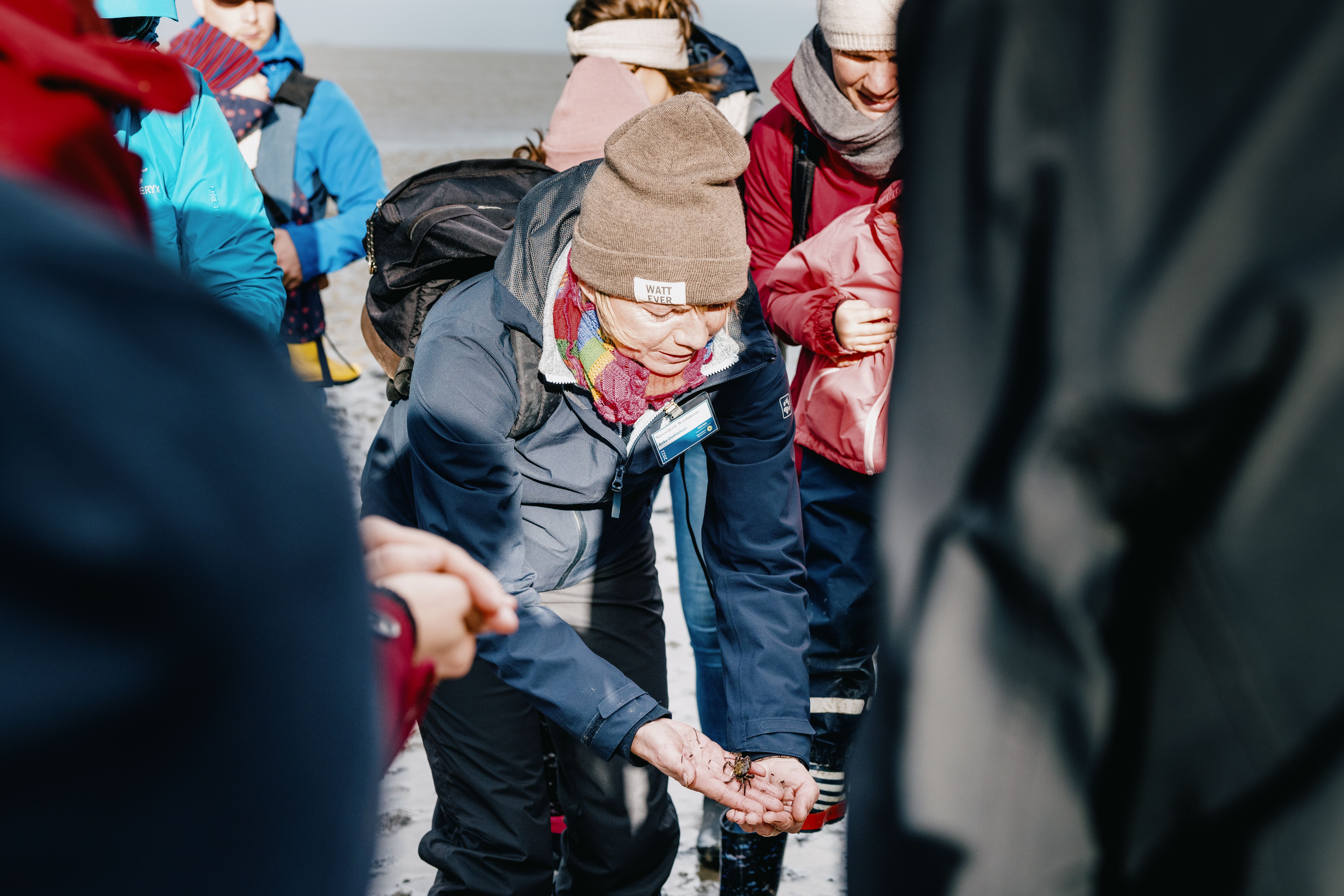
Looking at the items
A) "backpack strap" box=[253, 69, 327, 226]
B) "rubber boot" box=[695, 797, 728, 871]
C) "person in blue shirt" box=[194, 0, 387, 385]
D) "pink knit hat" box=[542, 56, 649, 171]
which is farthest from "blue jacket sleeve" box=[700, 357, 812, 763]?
"backpack strap" box=[253, 69, 327, 226]

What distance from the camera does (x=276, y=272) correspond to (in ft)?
8.11

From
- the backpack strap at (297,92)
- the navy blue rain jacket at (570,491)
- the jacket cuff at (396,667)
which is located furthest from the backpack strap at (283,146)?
the jacket cuff at (396,667)

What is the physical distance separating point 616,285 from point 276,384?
1.35 m

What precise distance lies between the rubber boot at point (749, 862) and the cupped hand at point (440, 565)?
1686 mm

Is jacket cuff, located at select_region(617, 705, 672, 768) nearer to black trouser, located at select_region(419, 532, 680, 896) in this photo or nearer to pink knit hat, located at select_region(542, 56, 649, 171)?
black trouser, located at select_region(419, 532, 680, 896)

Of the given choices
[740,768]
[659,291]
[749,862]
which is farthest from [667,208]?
[749,862]

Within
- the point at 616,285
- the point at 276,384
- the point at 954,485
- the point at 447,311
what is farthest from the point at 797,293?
the point at 276,384

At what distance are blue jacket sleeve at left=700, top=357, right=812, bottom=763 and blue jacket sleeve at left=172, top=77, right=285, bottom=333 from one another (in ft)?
3.51

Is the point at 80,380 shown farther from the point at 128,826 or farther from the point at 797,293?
the point at 797,293

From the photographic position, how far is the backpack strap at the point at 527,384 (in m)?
1.91

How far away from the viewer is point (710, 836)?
271 cm

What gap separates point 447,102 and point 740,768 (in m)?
31.8

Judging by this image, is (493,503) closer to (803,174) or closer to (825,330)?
(825,330)

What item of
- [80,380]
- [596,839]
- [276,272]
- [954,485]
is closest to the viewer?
[80,380]
